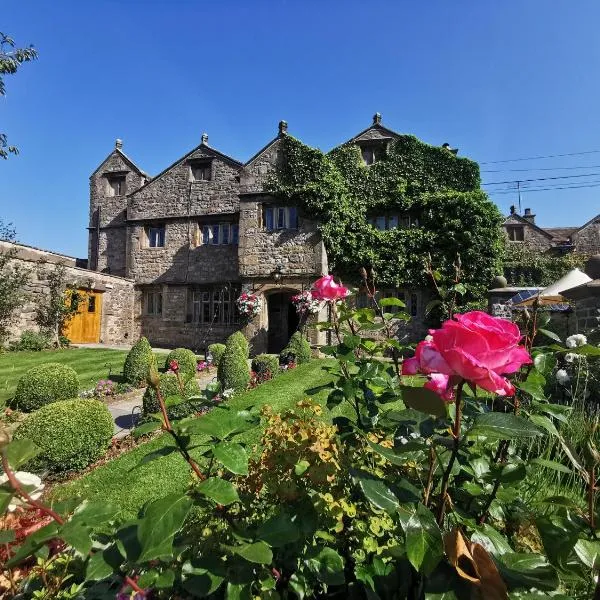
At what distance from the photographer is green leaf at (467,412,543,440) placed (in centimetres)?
93

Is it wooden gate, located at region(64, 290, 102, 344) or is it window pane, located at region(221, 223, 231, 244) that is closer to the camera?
wooden gate, located at region(64, 290, 102, 344)

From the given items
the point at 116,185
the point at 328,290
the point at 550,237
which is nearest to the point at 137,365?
the point at 328,290

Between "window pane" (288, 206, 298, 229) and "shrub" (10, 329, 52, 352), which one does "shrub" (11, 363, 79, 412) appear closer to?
"shrub" (10, 329, 52, 352)

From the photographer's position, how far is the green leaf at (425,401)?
0.92 metres

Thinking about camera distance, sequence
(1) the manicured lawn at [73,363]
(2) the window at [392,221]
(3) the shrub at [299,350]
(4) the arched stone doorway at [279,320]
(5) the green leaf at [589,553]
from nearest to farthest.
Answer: (5) the green leaf at [589,553]
(1) the manicured lawn at [73,363]
(3) the shrub at [299,350]
(2) the window at [392,221]
(4) the arched stone doorway at [279,320]

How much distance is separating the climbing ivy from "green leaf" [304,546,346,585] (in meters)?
14.2

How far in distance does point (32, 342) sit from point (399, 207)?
14869mm

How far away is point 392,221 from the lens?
16.5 m

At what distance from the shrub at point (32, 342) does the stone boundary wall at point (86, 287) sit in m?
0.32

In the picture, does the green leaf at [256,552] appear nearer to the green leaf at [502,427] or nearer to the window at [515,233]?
the green leaf at [502,427]

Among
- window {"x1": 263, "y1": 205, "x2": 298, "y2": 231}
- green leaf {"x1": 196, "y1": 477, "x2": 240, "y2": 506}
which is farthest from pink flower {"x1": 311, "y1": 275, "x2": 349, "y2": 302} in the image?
window {"x1": 263, "y1": 205, "x2": 298, "y2": 231}

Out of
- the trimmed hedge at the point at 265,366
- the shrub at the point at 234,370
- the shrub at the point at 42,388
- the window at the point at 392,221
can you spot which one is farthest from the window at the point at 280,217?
the shrub at the point at 42,388

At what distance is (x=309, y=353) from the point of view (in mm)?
11680

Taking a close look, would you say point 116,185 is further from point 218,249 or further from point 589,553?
point 589,553
